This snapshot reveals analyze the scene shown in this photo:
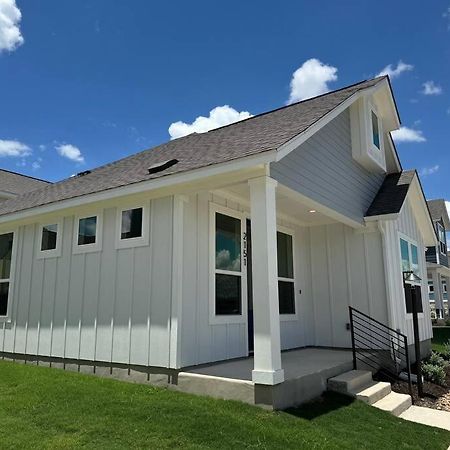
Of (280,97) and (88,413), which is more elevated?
(280,97)

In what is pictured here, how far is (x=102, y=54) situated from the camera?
12.1 m

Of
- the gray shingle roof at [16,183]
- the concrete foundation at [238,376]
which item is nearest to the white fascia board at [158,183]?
the concrete foundation at [238,376]

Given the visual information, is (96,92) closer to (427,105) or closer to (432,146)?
(427,105)

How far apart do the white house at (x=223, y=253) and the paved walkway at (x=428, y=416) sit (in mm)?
2124

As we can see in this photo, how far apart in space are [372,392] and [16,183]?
51.8 feet

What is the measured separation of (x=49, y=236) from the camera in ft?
25.7

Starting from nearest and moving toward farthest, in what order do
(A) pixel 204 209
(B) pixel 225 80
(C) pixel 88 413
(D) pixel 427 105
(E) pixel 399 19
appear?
(C) pixel 88 413 < (A) pixel 204 209 < (E) pixel 399 19 < (B) pixel 225 80 < (D) pixel 427 105

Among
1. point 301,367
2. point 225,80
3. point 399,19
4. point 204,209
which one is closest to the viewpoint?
point 301,367

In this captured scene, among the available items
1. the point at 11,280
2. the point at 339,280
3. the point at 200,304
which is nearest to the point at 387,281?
the point at 339,280

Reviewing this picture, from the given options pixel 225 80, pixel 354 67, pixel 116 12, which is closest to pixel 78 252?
pixel 116 12

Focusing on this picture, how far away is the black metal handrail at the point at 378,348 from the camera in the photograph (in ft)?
24.2

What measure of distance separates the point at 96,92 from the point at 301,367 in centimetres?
1021

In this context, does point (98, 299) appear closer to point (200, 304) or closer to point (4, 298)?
point (200, 304)

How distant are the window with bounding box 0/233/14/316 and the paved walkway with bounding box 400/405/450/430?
24.1ft
